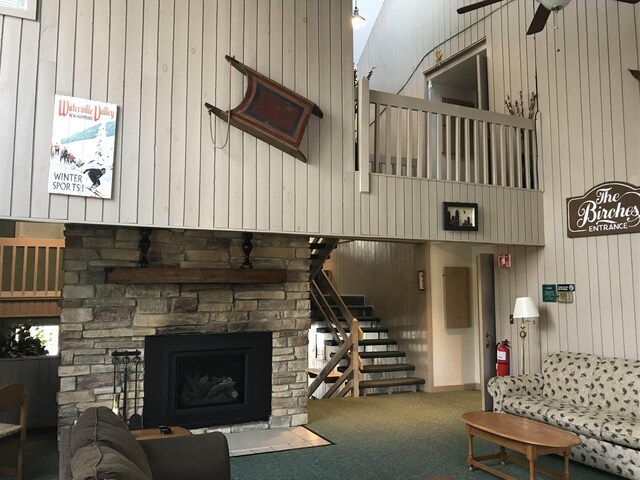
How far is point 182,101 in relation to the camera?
4383mm

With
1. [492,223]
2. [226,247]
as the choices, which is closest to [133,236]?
[226,247]

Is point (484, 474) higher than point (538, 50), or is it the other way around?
point (538, 50)

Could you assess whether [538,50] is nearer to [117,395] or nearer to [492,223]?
[492,223]

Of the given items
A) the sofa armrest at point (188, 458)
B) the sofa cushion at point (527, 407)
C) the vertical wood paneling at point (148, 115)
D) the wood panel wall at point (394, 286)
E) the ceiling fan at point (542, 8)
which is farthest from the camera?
the wood panel wall at point (394, 286)

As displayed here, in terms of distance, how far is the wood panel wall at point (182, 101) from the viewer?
3916mm

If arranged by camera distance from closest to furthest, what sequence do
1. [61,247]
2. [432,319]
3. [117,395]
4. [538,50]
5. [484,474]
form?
1. [484,474]
2. [117,395]
3. [538,50]
4. [61,247]
5. [432,319]

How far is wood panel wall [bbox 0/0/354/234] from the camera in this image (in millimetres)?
3916

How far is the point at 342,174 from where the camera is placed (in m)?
4.95

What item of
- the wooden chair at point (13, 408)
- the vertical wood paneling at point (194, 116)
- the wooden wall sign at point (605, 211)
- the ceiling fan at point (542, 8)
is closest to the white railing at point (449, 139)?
the wooden wall sign at point (605, 211)

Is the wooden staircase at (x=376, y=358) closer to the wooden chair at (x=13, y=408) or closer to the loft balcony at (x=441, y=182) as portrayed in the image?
the loft balcony at (x=441, y=182)

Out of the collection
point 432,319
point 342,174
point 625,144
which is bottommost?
point 432,319

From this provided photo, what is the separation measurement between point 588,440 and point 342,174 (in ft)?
9.94

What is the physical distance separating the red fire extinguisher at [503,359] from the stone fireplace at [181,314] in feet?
7.51

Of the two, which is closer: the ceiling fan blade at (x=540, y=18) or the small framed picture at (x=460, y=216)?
the ceiling fan blade at (x=540, y=18)
